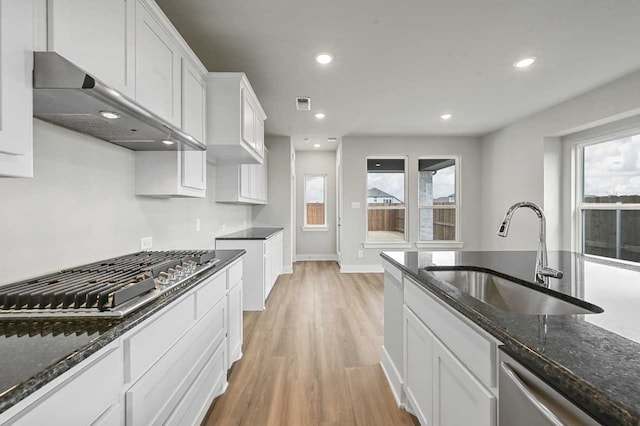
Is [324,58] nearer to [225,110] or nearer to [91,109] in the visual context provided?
[225,110]

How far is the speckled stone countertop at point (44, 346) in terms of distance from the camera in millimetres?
614

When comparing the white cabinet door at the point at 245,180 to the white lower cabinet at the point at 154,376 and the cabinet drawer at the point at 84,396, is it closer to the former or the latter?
the white lower cabinet at the point at 154,376

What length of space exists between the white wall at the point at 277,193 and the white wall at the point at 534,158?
3.91m

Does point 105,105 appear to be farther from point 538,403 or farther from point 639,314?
point 639,314

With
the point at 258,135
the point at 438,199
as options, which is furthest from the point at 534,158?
the point at 258,135

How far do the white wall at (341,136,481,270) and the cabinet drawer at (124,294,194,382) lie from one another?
458cm

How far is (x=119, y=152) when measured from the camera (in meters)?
1.86

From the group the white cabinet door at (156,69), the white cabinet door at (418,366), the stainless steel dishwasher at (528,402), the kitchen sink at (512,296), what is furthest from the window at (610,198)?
the white cabinet door at (156,69)

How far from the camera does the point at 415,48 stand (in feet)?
8.54

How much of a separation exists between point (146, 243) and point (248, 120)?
1464mm

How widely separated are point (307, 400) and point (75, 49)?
2242 mm

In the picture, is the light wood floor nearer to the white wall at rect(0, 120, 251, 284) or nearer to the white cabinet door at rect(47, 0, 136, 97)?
the white wall at rect(0, 120, 251, 284)

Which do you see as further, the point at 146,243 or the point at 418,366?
the point at 146,243

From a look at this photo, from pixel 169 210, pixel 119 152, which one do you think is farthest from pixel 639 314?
pixel 169 210
